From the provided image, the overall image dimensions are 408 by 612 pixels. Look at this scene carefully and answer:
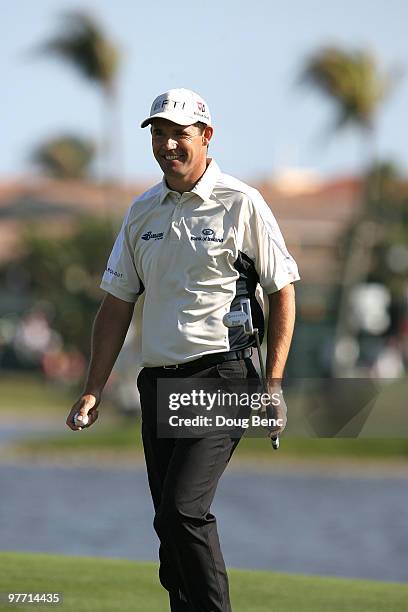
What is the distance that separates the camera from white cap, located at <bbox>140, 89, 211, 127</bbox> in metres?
5.98

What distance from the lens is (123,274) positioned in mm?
6344

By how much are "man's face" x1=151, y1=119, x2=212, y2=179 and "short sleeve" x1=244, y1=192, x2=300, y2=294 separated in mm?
264

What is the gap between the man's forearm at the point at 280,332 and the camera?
241 inches

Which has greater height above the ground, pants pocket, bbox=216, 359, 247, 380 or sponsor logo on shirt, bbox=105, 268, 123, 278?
sponsor logo on shirt, bbox=105, 268, 123, 278

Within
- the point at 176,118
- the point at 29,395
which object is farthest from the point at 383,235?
the point at 176,118

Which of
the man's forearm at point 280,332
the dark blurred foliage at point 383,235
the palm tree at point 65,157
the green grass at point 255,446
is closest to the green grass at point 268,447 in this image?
the green grass at point 255,446

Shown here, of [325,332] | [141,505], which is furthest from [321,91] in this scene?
[141,505]

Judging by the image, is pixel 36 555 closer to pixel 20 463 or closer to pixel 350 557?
pixel 350 557

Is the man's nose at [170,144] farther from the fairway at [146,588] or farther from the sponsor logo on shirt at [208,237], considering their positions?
the fairway at [146,588]

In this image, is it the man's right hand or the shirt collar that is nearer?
the shirt collar

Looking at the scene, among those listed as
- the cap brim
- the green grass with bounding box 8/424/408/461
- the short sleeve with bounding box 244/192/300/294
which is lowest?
the short sleeve with bounding box 244/192/300/294

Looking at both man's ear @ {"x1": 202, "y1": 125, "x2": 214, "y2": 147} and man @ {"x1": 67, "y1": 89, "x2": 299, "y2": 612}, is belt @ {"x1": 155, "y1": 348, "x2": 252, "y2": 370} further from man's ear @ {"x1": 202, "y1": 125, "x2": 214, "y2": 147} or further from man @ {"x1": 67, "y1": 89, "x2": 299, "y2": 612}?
man's ear @ {"x1": 202, "y1": 125, "x2": 214, "y2": 147}

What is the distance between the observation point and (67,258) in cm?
4766

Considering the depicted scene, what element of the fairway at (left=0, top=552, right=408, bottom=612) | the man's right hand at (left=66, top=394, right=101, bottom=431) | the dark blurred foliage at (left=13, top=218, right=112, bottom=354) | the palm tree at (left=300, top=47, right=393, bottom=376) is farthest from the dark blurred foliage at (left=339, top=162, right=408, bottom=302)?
the man's right hand at (left=66, top=394, right=101, bottom=431)
